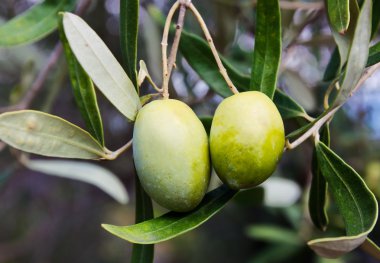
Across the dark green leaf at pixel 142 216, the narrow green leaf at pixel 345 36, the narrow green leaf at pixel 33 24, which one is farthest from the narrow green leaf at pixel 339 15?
the narrow green leaf at pixel 33 24

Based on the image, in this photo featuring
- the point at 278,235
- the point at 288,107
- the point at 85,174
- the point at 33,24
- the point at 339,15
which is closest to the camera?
the point at 339,15

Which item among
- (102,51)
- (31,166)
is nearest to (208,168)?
(102,51)

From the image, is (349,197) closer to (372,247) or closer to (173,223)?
(372,247)

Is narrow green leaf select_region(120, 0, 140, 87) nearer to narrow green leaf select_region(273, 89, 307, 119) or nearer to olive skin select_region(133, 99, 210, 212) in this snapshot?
olive skin select_region(133, 99, 210, 212)

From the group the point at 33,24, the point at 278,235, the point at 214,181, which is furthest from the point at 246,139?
the point at 278,235

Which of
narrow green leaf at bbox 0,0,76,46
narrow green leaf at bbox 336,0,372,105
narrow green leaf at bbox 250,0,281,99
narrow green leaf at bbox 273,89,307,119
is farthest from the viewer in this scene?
narrow green leaf at bbox 0,0,76,46

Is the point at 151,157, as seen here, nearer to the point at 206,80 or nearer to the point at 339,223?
the point at 206,80

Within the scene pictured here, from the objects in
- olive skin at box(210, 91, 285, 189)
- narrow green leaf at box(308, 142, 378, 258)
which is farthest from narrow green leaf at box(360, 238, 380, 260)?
olive skin at box(210, 91, 285, 189)
